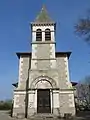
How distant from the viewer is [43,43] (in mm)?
24500

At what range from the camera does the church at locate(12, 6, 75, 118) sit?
71.3 ft

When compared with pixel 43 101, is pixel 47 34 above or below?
above

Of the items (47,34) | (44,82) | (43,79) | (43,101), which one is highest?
(47,34)

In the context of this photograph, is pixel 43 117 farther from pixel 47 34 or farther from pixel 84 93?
pixel 84 93

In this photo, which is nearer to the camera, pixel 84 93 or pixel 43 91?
pixel 43 91

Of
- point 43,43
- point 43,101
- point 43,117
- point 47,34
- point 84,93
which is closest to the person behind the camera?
point 43,117

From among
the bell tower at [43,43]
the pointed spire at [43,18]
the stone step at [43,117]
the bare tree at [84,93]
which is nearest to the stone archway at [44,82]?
the bell tower at [43,43]

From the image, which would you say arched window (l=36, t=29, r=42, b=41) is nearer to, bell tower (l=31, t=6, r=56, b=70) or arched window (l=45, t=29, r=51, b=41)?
bell tower (l=31, t=6, r=56, b=70)

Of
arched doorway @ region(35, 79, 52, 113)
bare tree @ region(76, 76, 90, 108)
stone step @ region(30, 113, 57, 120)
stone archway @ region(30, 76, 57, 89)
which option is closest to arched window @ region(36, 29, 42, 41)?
stone archway @ region(30, 76, 57, 89)

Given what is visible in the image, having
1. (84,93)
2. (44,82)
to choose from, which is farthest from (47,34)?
(84,93)

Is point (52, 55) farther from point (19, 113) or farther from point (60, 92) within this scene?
point (19, 113)

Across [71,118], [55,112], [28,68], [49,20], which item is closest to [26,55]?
[28,68]

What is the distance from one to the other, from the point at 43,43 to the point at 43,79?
A: 4.59 meters

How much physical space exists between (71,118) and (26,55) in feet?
30.4
